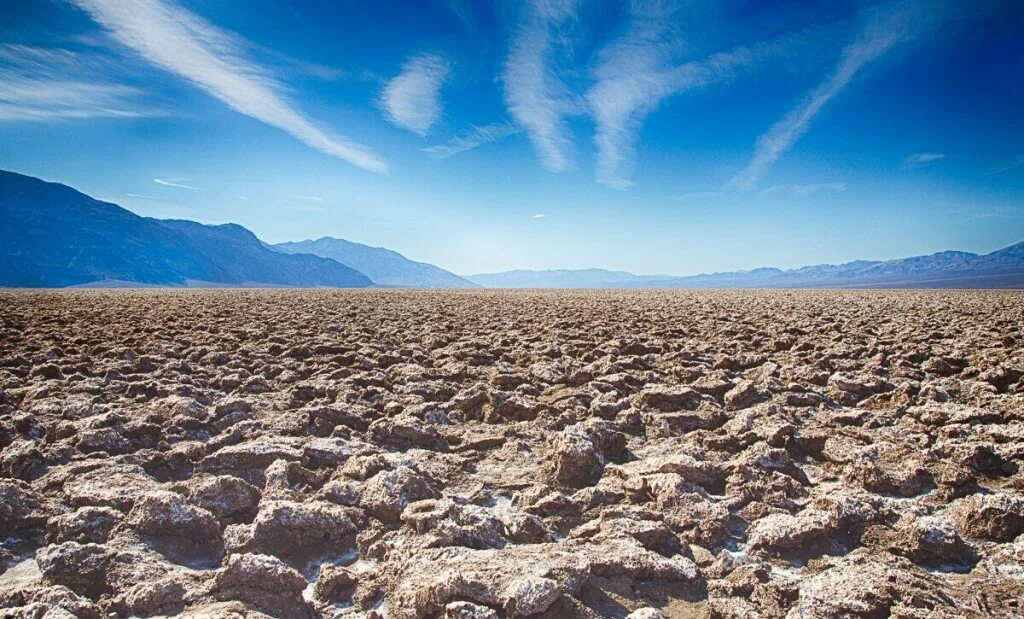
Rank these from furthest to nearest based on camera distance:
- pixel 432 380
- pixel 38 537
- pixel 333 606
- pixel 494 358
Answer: pixel 494 358
pixel 432 380
pixel 38 537
pixel 333 606

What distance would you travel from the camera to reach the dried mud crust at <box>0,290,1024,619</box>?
2.04m

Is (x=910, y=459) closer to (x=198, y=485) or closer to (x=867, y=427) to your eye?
(x=867, y=427)

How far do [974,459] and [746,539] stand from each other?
5.58 ft

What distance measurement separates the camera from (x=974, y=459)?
3.16 meters

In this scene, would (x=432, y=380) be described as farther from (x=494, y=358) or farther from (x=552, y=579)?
(x=552, y=579)

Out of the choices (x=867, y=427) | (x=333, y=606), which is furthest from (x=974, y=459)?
(x=333, y=606)

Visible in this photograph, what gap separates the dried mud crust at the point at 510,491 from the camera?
2.04 m

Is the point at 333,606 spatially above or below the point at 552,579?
below

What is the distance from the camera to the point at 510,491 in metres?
3.18

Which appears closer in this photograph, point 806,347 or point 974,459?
point 974,459

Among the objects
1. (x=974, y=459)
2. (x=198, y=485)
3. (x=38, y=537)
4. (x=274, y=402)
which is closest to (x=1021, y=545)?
(x=974, y=459)

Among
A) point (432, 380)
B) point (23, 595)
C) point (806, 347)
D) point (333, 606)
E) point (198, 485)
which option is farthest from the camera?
point (806, 347)

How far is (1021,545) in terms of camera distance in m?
2.32

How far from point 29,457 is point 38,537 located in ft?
3.41
